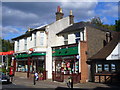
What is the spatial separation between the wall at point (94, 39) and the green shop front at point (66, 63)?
211 centimetres

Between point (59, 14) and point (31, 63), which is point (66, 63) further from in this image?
point (59, 14)

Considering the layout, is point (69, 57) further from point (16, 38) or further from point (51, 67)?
point (16, 38)

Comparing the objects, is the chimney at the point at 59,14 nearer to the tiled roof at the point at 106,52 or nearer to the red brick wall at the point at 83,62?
the red brick wall at the point at 83,62

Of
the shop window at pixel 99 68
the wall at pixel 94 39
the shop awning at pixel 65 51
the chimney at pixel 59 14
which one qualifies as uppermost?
the chimney at pixel 59 14

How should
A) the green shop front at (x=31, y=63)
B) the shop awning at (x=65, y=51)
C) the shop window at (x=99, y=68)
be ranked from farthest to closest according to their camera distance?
the green shop front at (x=31, y=63)
the shop awning at (x=65, y=51)
the shop window at (x=99, y=68)

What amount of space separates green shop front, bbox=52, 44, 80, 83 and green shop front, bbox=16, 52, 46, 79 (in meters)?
2.39

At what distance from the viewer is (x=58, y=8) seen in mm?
30219

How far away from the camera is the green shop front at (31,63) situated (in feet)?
88.8

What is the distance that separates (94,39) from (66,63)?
16.1 feet

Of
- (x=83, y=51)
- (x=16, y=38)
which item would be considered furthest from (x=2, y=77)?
(x=16, y=38)

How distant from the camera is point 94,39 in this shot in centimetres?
2411

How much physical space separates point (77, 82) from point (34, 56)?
9.25 meters

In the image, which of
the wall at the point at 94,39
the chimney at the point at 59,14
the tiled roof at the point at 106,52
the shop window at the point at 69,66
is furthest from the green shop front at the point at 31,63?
the tiled roof at the point at 106,52

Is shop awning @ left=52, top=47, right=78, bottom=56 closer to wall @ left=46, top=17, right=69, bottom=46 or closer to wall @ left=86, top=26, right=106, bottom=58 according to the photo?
wall @ left=86, top=26, right=106, bottom=58
